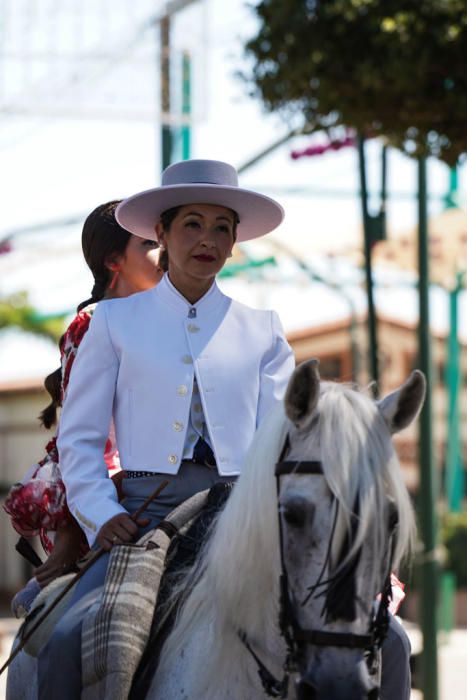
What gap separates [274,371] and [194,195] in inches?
25.7

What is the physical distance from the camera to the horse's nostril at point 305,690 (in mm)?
3395

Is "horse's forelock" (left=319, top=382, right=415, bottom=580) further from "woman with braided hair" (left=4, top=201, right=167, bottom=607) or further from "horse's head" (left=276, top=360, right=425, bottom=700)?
"woman with braided hair" (left=4, top=201, right=167, bottom=607)

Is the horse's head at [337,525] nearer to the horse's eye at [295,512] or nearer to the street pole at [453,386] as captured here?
the horse's eye at [295,512]

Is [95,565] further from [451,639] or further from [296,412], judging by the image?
[451,639]

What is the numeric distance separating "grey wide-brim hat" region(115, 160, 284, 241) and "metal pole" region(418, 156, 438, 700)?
7.28 metres

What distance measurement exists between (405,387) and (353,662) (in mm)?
767

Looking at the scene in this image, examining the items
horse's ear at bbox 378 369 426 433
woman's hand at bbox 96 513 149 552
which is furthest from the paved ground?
horse's ear at bbox 378 369 426 433

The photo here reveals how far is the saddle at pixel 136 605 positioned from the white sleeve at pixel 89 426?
0.71 ft

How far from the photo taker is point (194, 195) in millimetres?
4645

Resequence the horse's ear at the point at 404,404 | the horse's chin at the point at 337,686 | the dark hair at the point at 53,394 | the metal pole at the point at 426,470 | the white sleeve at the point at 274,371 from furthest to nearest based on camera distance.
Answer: the metal pole at the point at 426,470 < the dark hair at the point at 53,394 < the white sleeve at the point at 274,371 < the horse's ear at the point at 404,404 < the horse's chin at the point at 337,686

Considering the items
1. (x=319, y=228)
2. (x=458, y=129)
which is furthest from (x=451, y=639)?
(x=458, y=129)

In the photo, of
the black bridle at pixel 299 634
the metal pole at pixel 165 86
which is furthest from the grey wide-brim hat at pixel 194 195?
the metal pole at pixel 165 86

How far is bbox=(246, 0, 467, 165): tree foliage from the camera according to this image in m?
8.36

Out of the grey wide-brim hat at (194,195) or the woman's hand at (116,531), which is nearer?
the woman's hand at (116,531)
